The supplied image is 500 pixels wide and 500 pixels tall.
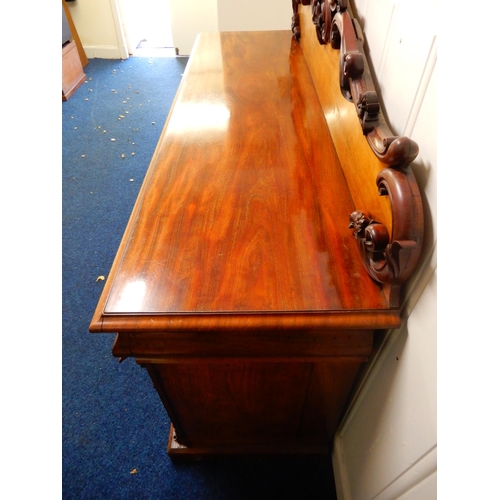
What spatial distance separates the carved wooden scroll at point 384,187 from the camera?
0.46 metres

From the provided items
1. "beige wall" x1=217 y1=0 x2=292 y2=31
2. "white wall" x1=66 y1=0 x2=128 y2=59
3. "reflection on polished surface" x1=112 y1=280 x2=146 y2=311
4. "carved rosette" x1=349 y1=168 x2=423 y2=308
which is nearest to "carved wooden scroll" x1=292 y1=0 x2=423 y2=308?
"carved rosette" x1=349 y1=168 x2=423 y2=308

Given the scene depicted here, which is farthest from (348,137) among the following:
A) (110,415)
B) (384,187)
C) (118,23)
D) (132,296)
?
(118,23)

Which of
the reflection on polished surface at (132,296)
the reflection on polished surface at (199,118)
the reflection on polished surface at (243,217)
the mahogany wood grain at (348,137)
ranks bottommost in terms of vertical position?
the reflection on polished surface at (132,296)

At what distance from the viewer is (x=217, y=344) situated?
630mm

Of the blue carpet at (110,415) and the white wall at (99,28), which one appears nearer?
the blue carpet at (110,415)

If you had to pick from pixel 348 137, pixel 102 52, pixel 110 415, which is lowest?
pixel 110 415

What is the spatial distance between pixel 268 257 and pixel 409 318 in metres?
0.24

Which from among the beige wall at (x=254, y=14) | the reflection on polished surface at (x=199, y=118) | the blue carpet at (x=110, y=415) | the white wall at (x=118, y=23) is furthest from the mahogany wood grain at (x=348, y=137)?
the white wall at (x=118, y=23)

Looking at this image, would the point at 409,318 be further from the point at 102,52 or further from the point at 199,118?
the point at 102,52

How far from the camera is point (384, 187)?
19.9 inches

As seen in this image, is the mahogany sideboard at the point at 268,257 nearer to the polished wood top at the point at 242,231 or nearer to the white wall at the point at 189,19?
the polished wood top at the point at 242,231

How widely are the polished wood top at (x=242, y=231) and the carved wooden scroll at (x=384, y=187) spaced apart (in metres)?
0.06
